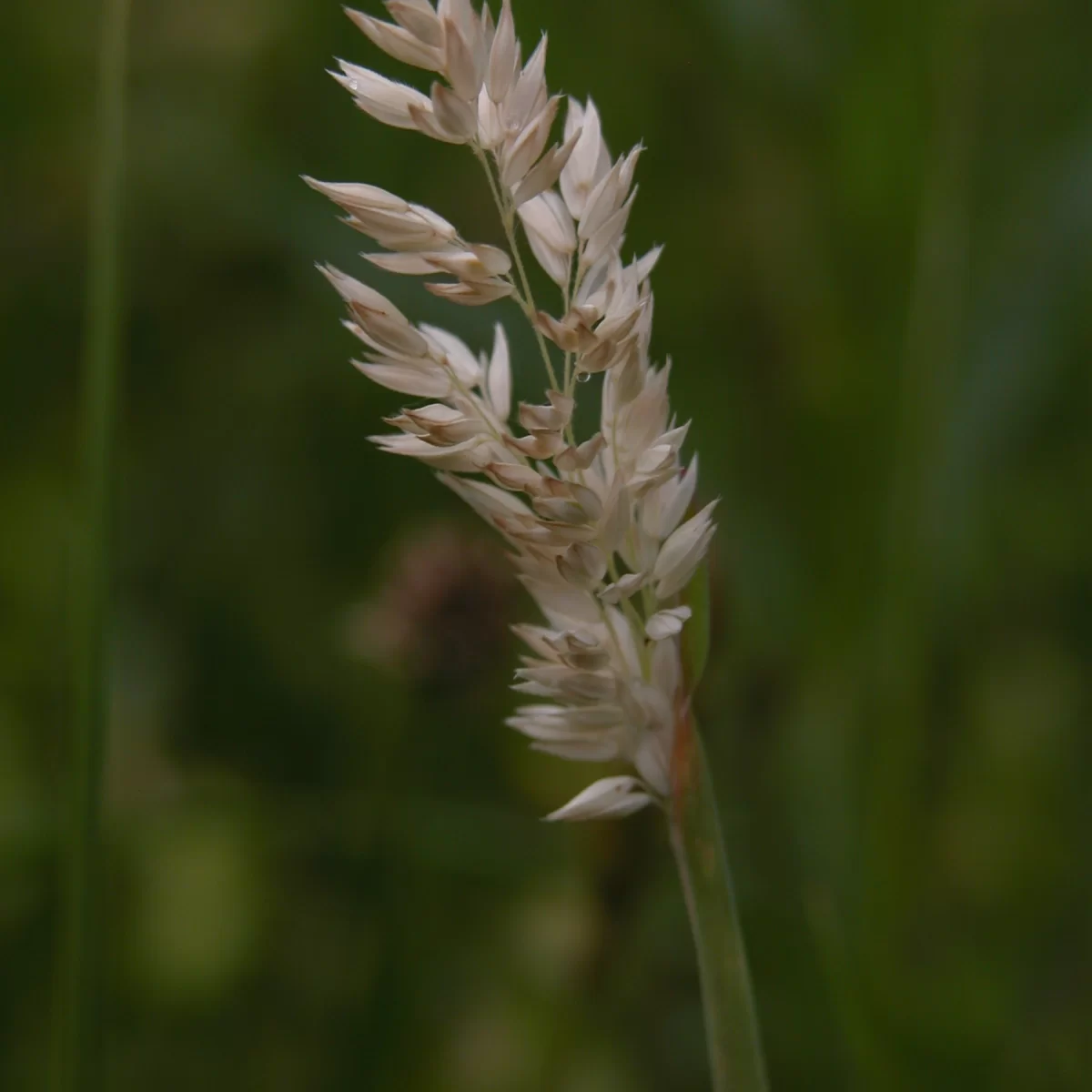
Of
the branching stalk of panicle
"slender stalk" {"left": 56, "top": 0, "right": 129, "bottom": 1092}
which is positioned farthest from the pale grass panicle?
"slender stalk" {"left": 56, "top": 0, "right": 129, "bottom": 1092}

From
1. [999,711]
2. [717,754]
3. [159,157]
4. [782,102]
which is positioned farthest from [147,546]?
[999,711]

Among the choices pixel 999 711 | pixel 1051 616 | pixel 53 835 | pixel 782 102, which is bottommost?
pixel 53 835

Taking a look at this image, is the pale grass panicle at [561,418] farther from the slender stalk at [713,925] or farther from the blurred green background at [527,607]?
the blurred green background at [527,607]

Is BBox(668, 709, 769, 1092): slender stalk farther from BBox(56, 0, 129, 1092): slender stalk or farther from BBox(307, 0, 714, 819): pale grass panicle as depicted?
BBox(56, 0, 129, 1092): slender stalk

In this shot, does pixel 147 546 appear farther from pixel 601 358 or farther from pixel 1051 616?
pixel 601 358

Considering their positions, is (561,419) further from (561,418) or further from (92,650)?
(92,650)

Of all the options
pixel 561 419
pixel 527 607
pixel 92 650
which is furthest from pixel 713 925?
pixel 527 607

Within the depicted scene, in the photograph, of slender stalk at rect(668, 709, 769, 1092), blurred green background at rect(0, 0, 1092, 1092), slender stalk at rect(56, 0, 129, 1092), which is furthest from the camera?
blurred green background at rect(0, 0, 1092, 1092)
